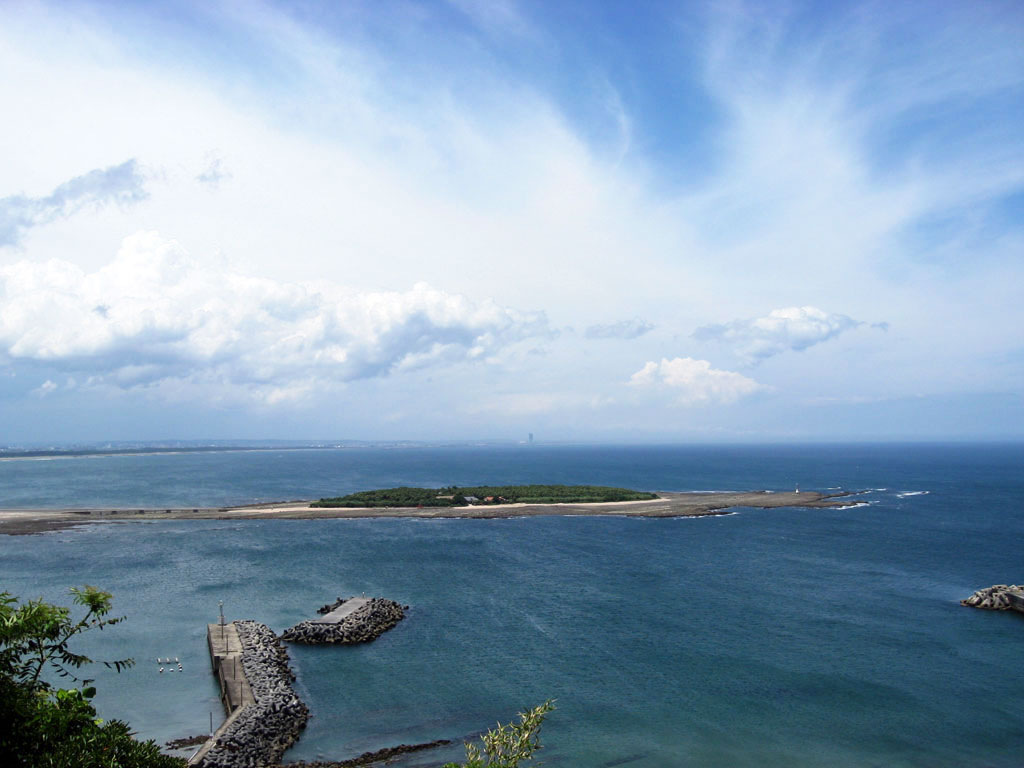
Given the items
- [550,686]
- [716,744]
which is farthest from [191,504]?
[716,744]

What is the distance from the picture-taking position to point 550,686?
1260 inches

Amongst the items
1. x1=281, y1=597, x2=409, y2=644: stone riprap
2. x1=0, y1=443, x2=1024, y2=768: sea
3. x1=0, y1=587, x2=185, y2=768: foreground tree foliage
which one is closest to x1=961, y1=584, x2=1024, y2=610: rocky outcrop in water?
x1=0, y1=443, x2=1024, y2=768: sea

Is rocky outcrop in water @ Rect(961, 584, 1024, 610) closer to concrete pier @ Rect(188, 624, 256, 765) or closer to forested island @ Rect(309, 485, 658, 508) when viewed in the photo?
concrete pier @ Rect(188, 624, 256, 765)

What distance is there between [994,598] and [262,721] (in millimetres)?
46206

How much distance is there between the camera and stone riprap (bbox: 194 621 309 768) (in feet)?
80.8

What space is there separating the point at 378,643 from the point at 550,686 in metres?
11.3

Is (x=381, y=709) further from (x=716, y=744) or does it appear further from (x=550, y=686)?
(x=716, y=744)

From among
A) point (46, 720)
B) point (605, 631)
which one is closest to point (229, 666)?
point (46, 720)

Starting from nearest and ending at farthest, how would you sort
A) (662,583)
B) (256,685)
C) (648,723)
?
(648,723), (256,685), (662,583)

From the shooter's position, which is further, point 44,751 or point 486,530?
point 486,530

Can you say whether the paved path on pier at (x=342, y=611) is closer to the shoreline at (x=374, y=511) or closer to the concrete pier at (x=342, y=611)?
the concrete pier at (x=342, y=611)

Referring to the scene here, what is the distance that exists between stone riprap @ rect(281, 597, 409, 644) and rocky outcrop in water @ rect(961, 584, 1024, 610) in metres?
38.6

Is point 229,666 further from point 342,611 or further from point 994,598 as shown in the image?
point 994,598

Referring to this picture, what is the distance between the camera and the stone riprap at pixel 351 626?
3813 centimetres
